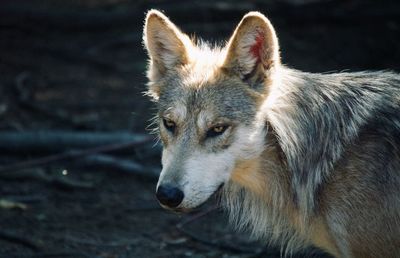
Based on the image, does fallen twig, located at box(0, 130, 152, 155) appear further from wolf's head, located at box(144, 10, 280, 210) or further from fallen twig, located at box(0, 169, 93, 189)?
wolf's head, located at box(144, 10, 280, 210)

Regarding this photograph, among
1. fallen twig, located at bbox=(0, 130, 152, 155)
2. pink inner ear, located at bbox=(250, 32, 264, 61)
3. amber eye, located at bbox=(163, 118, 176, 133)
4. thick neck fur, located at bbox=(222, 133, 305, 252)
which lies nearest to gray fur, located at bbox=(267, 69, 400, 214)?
thick neck fur, located at bbox=(222, 133, 305, 252)

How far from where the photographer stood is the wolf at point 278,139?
5195 millimetres

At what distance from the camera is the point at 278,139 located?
558 centimetres

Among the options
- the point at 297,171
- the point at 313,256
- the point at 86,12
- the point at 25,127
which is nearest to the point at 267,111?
the point at 297,171

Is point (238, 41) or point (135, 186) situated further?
point (135, 186)

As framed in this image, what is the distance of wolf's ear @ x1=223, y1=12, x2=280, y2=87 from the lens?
17.2ft

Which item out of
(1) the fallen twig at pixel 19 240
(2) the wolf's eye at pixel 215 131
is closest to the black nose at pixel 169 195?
(2) the wolf's eye at pixel 215 131

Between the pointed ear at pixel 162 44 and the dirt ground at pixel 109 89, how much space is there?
1.92m

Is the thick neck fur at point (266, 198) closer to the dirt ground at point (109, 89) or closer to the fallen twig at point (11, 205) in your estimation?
the dirt ground at point (109, 89)

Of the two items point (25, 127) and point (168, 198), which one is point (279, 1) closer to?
point (25, 127)

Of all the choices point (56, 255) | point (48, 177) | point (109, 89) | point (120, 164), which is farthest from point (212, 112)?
point (109, 89)

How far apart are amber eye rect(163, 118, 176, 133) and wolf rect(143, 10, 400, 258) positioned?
0.04ft

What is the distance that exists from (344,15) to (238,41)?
21.7 feet

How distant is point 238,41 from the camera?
211 inches
